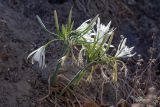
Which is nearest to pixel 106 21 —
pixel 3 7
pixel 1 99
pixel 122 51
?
pixel 3 7

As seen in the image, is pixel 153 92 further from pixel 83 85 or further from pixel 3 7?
pixel 3 7

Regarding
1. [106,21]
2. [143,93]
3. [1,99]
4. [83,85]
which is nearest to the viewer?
[1,99]

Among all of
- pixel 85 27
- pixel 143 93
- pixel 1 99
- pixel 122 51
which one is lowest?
pixel 143 93

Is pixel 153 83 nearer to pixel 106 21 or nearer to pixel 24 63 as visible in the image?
pixel 106 21

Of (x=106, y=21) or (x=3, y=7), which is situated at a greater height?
(x=3, y=7)

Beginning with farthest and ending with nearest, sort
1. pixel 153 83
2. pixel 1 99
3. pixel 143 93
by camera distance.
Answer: pixel 153 83, pixel 143 93, pixel 1 99

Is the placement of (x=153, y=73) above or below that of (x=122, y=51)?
below

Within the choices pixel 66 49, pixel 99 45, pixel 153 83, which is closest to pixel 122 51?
pixel 99 45

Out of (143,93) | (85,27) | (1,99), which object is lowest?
(143,93)

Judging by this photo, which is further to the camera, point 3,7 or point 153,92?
point 3,7
